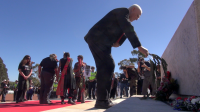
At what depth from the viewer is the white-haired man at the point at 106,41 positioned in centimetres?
225

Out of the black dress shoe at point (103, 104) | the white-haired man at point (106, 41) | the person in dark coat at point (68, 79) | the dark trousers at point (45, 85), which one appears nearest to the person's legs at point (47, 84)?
the dark trousers at point (45, 85)

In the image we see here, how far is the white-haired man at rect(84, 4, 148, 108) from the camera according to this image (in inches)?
A: 88.4

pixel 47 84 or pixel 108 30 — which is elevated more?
pixel 108 30

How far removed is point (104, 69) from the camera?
2283mm

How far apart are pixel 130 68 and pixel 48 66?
4.35m

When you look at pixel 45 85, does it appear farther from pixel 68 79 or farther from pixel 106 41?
pixel 106 41

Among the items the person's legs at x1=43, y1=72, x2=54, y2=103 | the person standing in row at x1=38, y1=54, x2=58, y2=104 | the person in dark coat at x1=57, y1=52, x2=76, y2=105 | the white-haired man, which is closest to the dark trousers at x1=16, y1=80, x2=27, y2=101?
the person standing in row at x1=38, y1=54, x2=58, y2=104

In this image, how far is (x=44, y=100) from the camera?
4.91 meters

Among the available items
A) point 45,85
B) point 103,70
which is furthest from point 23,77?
point 103,70

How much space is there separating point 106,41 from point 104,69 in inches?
16.1

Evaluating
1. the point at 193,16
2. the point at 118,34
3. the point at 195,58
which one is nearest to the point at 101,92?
the point at 118,34

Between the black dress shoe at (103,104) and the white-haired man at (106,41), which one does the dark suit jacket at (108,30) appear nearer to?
the white-haired man at (106,41)

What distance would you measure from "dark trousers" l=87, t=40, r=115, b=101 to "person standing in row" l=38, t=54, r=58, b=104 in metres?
3.19

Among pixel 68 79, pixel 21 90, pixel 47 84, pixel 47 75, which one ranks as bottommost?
pixel 21 90
